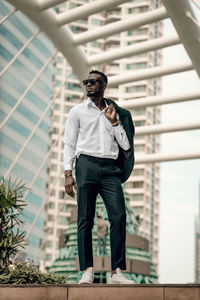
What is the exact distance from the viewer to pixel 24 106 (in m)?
67.2

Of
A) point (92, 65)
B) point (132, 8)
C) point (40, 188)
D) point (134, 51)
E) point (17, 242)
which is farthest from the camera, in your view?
point (132, 8)

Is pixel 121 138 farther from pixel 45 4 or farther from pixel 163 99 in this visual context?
pixel 163 99

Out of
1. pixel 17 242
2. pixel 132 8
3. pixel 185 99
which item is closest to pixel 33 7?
pixel 185 99

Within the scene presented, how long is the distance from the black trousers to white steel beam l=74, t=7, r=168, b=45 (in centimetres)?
620

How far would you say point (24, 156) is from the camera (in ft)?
219

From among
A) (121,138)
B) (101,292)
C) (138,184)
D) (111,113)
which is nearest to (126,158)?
(121,138)

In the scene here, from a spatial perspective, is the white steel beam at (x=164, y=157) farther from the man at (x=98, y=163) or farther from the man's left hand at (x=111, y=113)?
the man's left hand at (x=111, y=113)

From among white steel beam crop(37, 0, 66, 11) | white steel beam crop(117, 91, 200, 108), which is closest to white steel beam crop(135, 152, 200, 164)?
white steel beam crop(117, 91, 200, 108)

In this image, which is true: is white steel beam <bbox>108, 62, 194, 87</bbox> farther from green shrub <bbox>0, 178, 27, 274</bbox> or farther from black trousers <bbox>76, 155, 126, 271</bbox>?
black trousers <bbox>76, 155, 126, 271</bbox>

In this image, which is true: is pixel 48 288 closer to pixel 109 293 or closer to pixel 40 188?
pixel 109 293

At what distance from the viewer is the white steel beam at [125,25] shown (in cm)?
1054

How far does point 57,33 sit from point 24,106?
5575cm

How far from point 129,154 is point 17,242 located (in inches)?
93.4

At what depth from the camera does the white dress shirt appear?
480cm
